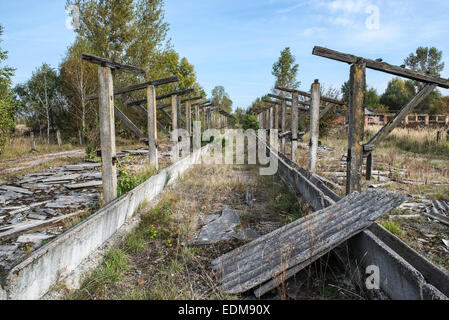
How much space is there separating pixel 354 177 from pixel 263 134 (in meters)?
17.7

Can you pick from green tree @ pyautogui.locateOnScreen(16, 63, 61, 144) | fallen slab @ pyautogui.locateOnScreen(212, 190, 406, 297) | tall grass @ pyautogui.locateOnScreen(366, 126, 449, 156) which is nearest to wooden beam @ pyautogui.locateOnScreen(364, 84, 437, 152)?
fallen slab @ pyautogui.locateOnScreen(212, 190, 406, 297)

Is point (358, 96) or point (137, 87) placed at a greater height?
point (137, 87)

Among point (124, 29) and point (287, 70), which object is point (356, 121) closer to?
point (124, 29)

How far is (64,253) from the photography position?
9.59 ft

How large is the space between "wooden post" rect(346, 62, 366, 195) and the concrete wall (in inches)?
137

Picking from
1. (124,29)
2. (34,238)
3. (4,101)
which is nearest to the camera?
(34,238)

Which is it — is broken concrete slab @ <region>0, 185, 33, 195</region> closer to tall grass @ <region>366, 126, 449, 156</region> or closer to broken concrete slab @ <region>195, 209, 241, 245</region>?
broken concrete slab @ <region>195, 209, 241, 245</region>

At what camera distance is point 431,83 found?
178 inches

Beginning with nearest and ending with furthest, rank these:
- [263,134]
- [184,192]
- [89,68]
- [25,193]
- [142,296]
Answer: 1. [142,296]
2. [25,193]
3. [184,192]
4. [89,68]
5. [263,134]

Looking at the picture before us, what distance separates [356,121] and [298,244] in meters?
2.27

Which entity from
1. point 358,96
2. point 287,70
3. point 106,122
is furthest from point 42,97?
point 287,70

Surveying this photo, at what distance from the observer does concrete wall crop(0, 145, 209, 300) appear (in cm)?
229
